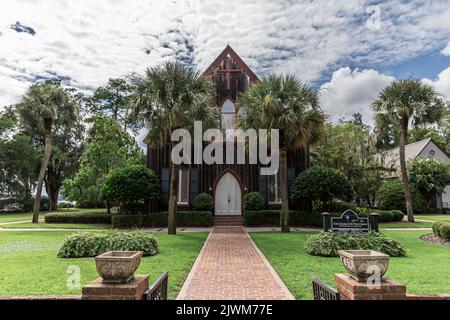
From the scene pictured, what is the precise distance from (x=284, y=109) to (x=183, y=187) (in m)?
9.53

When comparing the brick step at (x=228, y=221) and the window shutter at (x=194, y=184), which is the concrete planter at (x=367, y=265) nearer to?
the brick step at (x=228, y=221)

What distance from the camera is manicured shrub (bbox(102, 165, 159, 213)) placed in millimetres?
19312

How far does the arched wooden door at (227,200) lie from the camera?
22.0 metres

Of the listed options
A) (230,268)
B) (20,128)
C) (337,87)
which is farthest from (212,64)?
(20,128)

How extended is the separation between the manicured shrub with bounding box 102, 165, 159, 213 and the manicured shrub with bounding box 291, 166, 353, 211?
8.75m

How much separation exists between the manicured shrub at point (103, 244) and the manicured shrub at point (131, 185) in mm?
8850

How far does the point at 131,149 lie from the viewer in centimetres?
2859

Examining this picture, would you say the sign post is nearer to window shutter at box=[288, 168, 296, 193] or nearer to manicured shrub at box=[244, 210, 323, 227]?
manicured shrub at box=[244, 210, 323, 227]

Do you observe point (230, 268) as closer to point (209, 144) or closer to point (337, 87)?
point (337, 87)

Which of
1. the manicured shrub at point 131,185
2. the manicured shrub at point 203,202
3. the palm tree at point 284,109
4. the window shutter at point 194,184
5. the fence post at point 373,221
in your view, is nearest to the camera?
Result: the fence post at point 373,221

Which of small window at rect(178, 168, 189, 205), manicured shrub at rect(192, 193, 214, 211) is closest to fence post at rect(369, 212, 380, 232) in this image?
manicured shrub at rect(192, 193, 214, 211)

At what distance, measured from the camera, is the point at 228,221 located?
822 inches

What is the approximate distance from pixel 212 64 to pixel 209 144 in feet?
20.1

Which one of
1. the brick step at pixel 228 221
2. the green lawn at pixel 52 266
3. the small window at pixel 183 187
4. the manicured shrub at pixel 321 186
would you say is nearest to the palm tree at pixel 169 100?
the green lawn at pixel 52 266
